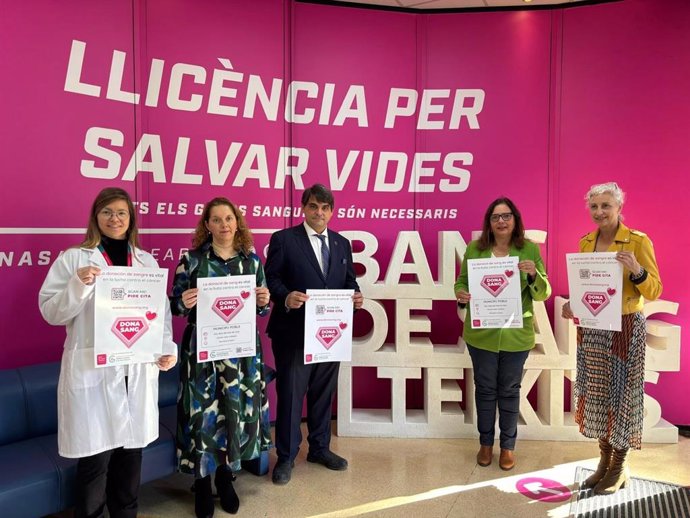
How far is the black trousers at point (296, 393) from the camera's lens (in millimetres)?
2838

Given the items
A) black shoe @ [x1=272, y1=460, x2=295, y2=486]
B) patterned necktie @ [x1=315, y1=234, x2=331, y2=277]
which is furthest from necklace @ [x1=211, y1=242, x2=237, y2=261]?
black shoe @ [x1=272, y1=460, x2=295, y2=486]

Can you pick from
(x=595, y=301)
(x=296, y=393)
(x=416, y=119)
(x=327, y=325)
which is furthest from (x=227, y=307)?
(x=416, y=119)

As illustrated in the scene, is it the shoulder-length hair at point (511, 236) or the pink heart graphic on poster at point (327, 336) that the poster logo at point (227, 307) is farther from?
the shoulder-length hair at point (511, 236)

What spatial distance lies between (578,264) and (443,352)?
50.0 inches

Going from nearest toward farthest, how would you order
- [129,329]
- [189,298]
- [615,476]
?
[129,329] → [189,298] → [615,476]

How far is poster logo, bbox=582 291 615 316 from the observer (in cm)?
251

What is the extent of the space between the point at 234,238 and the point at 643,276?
2046mm

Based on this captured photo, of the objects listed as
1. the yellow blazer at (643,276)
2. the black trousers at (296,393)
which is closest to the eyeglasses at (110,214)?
the black trousers at (296,393)

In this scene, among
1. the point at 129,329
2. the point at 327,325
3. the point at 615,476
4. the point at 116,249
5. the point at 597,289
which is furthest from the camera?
the point at 327,325

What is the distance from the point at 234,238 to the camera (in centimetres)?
244

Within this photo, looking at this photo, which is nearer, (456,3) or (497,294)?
(497,294)

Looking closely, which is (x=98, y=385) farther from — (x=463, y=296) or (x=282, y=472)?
(x=463, y=296)

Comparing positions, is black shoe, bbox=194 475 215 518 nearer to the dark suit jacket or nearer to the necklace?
the dark suit jacket

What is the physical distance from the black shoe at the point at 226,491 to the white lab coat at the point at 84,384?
64 centimetres
